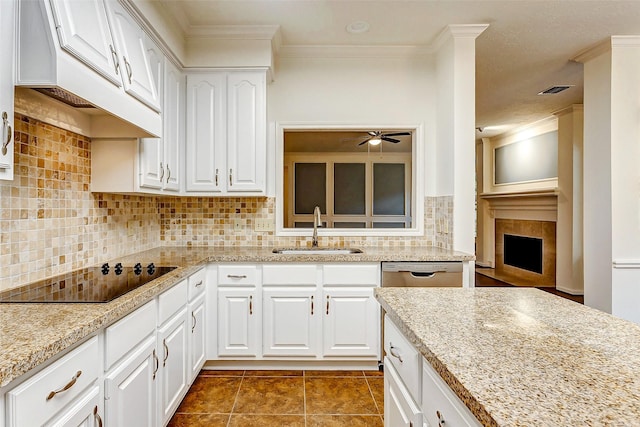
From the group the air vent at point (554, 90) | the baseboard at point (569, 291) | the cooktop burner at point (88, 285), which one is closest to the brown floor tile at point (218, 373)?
the cooktop burner at point (88, 285)

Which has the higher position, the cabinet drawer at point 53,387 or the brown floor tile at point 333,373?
the cabinet drawer at point 53,387

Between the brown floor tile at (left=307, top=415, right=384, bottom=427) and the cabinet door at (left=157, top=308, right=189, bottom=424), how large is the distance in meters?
0.76

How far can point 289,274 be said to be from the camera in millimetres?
2582

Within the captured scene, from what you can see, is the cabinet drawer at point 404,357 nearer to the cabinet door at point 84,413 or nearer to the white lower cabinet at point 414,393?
the white lower cabinet at point 414,393

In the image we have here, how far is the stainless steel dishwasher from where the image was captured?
2.54 meters

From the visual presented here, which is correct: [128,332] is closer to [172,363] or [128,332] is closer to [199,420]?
[172,363]

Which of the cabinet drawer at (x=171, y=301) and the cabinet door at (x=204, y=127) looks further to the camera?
the cabinet door at (x=204, y=127)

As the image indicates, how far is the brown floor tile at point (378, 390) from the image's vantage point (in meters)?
2.21

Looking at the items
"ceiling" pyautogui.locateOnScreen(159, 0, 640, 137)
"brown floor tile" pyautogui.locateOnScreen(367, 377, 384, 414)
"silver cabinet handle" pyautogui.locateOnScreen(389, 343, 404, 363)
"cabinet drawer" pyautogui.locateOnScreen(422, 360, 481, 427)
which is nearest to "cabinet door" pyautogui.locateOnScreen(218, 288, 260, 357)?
"brown floor tile" pyautogui.locateOnScreen(367, 377, 384, 414)

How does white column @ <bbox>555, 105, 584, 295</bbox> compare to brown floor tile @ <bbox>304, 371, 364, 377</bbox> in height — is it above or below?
above

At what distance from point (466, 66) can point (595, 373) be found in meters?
2.59

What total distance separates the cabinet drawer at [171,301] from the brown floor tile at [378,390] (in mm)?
1347

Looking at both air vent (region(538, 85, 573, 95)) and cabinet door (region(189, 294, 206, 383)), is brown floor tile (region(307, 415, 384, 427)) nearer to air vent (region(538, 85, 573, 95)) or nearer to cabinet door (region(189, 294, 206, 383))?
cabinet door (region(189, 294, 206, 383))

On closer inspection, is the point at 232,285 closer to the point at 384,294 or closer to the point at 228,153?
the point at 228,153
